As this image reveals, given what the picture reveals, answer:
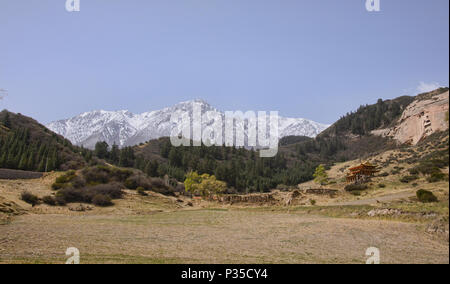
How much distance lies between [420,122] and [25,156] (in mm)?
109484

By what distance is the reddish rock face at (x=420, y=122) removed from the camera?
74.2 meters

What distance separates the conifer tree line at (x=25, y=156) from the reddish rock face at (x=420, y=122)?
86.7m

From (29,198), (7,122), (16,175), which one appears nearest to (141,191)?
(29,198)

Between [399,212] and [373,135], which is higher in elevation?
[373,135]

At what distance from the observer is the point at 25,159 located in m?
60.8

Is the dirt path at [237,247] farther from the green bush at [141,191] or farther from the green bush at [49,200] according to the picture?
the green bush at [141,191]

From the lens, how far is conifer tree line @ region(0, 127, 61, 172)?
58.5m

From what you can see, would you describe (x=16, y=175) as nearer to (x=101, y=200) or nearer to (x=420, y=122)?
(x=101, y=200)

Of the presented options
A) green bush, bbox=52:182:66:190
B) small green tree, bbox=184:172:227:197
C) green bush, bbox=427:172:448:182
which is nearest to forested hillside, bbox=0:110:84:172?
green bush, bbox=52:182:66:190

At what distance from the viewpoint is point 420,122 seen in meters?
86.9

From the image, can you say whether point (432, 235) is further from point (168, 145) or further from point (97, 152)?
point (168, 145)
